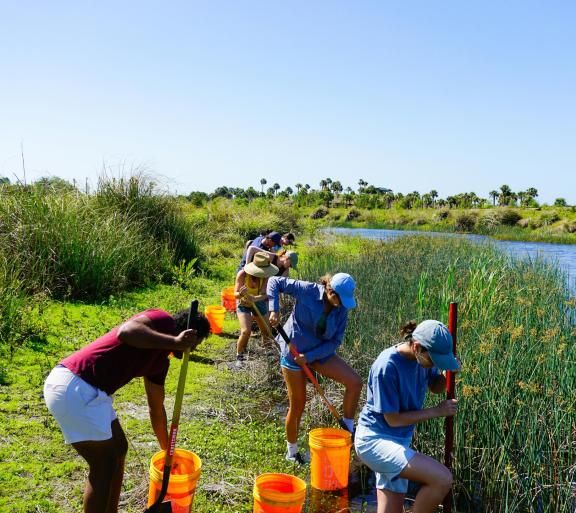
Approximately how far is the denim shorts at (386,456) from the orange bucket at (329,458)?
2.32 ft

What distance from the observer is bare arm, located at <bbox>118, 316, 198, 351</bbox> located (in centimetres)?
254

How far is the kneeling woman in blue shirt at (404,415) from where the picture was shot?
2.86 metres

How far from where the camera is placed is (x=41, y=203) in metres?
8.91

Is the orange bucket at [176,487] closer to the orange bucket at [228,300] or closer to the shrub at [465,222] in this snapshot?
the orange bucket at [228,300]

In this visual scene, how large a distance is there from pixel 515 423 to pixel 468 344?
4.74 ft

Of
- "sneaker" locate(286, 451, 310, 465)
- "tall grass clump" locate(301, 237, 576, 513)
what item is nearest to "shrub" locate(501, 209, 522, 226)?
"tall grass clump" locate(301, 237, 576, 513)

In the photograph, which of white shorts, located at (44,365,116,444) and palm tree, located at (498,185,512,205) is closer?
white shorts, located at (44,365,116,444)

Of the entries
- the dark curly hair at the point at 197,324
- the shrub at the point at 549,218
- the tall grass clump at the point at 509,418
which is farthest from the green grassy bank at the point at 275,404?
the shrub at the point at 549,218

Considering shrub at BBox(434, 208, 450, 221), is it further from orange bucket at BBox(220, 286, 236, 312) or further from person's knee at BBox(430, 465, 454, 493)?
person's knee at BBox(430, 465, 454, 493)

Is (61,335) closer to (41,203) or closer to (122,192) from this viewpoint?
(41,203)

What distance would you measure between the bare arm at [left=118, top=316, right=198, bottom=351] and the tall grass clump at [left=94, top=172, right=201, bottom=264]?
28.0ft

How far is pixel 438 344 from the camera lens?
2807 mm

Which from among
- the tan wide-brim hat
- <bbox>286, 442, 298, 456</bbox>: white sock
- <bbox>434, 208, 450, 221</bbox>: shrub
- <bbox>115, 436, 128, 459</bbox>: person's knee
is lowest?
<bbox>286, 442, 298, 456</bbox>: white sock

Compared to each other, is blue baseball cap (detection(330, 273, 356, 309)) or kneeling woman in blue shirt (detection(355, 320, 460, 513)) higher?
blue baseball cap (detection(330, 273, 356, 309))
